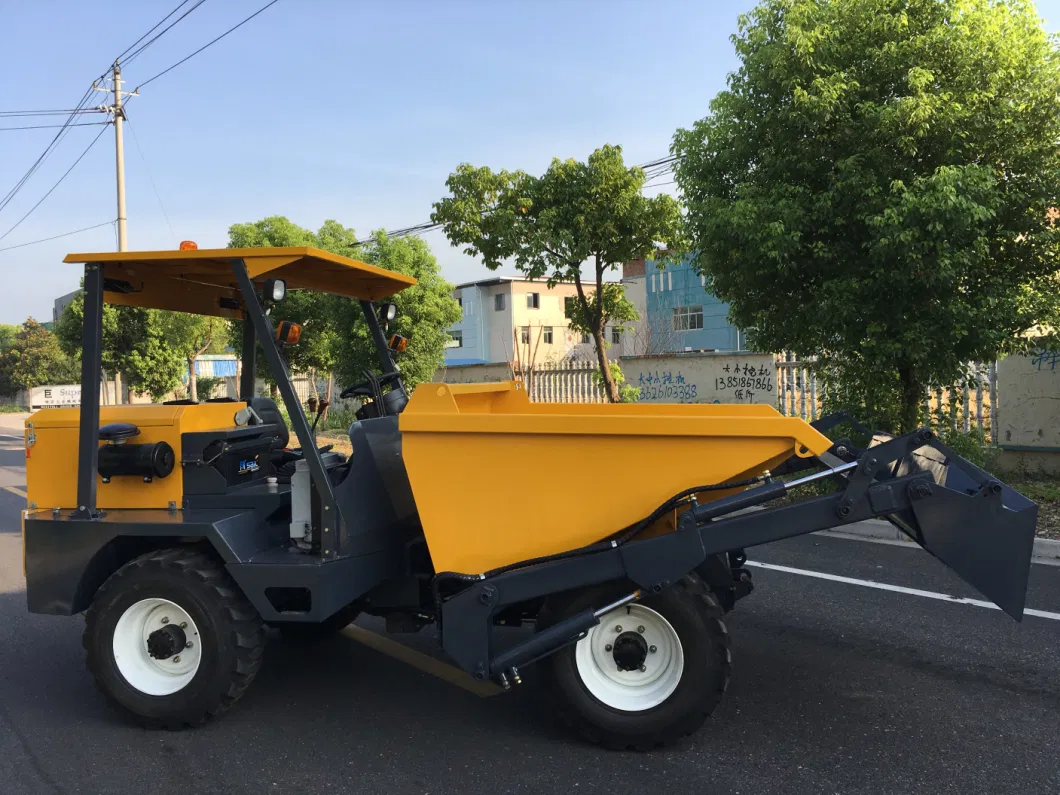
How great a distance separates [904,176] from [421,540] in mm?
6682

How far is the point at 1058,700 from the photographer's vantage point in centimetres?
403

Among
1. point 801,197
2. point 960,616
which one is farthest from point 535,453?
point 801,197

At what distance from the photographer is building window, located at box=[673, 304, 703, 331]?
44.0 meters

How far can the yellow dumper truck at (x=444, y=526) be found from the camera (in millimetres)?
3451

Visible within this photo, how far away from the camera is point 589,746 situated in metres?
3.71

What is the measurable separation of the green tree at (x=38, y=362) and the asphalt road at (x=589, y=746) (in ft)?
177

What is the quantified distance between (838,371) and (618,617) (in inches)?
281

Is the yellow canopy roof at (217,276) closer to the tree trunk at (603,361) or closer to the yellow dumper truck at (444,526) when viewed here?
the yellow dumper truck at (444,526)

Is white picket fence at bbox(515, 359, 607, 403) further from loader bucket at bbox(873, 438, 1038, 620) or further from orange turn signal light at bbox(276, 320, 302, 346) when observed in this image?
loader bucket at bbox(873, 438, 1038, 620)

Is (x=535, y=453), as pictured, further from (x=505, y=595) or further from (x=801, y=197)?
(x=801, y=197)

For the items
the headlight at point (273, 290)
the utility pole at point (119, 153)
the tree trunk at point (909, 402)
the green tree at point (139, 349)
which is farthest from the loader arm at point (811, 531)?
the utility pole at point (119, 153)

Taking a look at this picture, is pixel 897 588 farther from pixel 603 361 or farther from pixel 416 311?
pixel 416 311

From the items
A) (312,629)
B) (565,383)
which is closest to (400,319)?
(565,383)

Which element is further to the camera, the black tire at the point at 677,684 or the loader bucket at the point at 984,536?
the black tire at the point at 677,684
